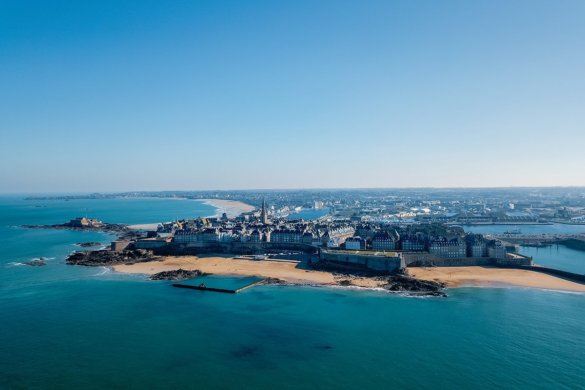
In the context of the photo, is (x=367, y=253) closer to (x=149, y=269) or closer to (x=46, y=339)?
(x=149, y=269)

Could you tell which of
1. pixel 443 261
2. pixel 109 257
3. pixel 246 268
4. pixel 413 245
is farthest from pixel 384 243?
pixel 109 257

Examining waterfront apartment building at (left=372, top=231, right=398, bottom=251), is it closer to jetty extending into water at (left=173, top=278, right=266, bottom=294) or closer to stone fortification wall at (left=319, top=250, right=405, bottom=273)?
stone fortification wall at (left=319, top=250, right=405, bottom=273)

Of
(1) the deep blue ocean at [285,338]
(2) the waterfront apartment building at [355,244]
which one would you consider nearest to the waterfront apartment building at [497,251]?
(1) the deep blue ocean at [285,338]

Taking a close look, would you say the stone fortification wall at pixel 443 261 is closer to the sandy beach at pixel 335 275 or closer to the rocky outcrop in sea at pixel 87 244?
the sandy beach at pixel 335 275

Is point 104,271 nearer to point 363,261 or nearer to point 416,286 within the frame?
point 363,261

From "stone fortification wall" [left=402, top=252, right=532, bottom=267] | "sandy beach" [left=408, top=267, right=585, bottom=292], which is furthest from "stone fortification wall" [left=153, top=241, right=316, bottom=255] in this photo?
"sandy beach" [left=408, top=267, right=585, bottom=292]

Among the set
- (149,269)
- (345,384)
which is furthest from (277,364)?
(149,269)
